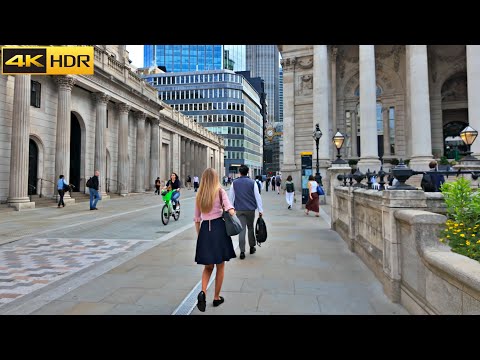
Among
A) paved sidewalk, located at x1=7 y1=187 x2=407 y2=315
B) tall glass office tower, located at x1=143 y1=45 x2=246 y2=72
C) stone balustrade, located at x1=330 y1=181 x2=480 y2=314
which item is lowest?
paved sidewalk, located at x1=7 y1=187 x2=407 y2=315

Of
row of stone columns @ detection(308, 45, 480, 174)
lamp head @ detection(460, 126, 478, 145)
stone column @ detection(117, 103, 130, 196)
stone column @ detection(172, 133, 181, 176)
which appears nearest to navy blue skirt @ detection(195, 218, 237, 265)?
lamp head @ detection(460, 126, 478, 145)

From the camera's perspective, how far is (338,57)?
101 feet

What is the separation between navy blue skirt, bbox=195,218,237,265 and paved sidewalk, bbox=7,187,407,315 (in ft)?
2.15

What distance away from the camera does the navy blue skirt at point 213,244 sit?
4102mm

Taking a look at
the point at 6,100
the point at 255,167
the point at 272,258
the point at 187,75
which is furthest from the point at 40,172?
the point at 255,167

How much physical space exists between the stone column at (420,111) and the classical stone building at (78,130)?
Result: 23.7 meters

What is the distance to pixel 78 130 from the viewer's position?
24.5m

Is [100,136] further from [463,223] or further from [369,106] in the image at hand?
[463,223]

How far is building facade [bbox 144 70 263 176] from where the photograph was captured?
8500 centimetres

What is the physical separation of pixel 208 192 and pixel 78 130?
24168mm

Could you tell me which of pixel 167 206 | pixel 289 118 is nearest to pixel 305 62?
pixel 289 118

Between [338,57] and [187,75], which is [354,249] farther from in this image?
[187,75]

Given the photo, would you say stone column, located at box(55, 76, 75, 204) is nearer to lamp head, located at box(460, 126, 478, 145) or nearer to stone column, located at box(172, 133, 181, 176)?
lamp head, located at box(460, 126, 478, 145)

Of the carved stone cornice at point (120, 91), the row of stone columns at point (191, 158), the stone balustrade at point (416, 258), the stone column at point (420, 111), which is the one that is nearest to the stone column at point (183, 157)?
the row of stone columns at point (191, 158)
